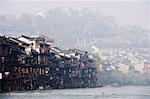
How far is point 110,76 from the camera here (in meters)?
34.8

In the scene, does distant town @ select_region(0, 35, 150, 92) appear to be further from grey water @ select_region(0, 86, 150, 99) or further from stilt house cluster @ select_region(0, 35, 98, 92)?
grey water @ select_region(0, 86, 150, 99)

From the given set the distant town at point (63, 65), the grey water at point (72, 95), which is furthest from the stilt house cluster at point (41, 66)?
the grey water at point (72, 95)

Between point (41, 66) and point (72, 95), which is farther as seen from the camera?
point (41, 66)

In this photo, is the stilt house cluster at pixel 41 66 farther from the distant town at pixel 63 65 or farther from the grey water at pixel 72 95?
the grey water at pixel 72 95

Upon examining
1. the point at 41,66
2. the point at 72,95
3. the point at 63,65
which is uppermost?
the point at 63,65

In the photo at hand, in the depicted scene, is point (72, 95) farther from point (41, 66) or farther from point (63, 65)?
point (63, 65)

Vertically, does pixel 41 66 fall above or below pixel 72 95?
above

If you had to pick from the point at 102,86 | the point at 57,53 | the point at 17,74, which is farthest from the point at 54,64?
the point at 17,74

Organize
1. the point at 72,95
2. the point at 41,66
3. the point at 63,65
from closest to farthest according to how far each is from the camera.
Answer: the point at 72,95 → the point at 41,66 → the point at 63,65

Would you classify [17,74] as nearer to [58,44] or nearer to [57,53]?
[58,44]

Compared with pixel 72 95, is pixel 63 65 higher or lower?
higher

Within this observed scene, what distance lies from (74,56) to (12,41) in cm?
774

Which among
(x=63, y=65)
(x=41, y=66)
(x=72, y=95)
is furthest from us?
(x=63, y=65)

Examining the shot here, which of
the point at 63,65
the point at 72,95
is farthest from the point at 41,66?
the point at 72,95
